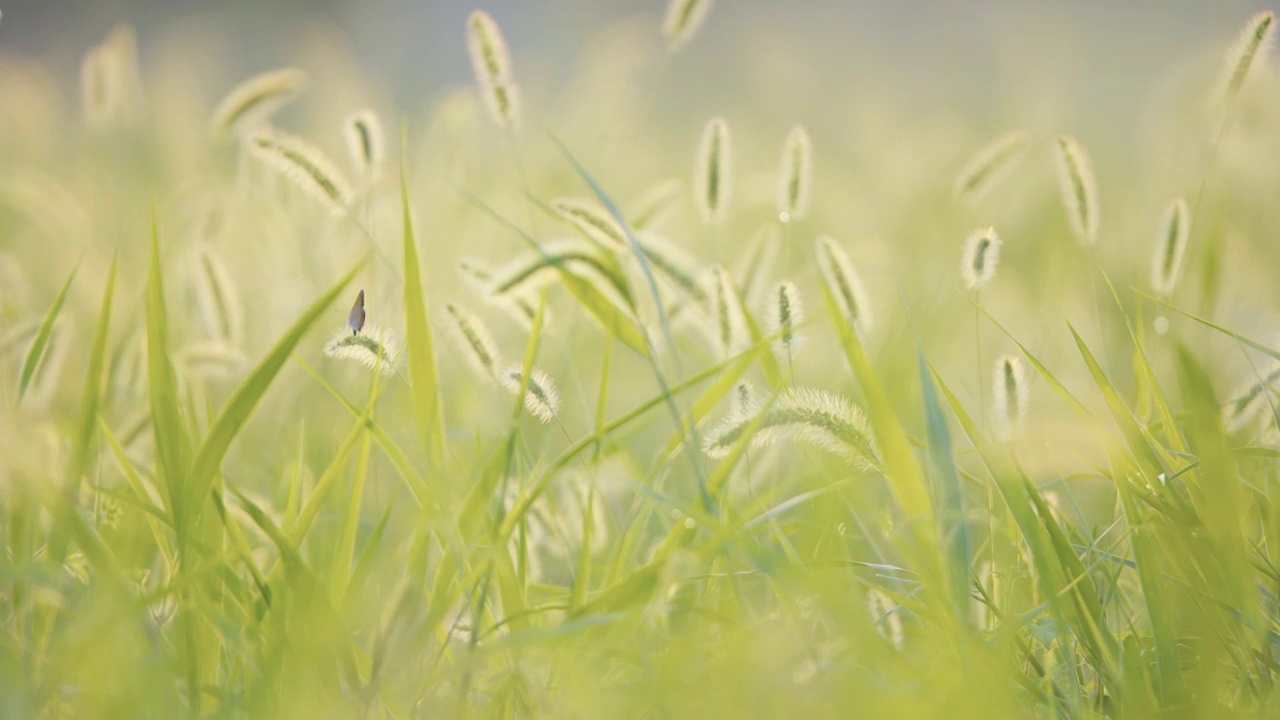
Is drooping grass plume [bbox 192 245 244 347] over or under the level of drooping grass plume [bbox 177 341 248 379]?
over

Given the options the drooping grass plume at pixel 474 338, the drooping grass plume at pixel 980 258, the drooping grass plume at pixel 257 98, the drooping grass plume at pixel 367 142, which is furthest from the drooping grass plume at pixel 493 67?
the drooping grass plume at pixel 980 258

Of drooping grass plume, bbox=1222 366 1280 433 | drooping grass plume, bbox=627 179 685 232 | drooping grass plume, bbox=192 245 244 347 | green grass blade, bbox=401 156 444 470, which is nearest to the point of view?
green grass blade, bbox=401 156 444 470

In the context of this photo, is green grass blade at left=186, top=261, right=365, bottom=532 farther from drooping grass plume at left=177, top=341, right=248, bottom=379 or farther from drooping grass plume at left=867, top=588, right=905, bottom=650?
drooping grass plume at left=867, top=588, right=905, bottom=650

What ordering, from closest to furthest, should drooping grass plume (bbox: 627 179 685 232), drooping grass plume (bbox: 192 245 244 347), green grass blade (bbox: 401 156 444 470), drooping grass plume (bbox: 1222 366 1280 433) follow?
1. green grass blade (bbox: 401 156 444 470)
2. drooping grass plume (bbox: 1222 366 1280 433)
3. drooping grass plume (bbox: 192 245 244 347)
4. drooping grass plume (bbox: 627 179 685 232)

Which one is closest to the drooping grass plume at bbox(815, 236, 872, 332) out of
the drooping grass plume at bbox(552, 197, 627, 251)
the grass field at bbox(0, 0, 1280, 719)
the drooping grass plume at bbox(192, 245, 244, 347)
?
the grass field at bbox(0, 0, 1280, 719)

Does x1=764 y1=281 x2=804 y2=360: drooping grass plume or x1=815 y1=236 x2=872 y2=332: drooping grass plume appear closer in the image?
x1=764 y1=281 x2=804 y2=360: drooping grass plume

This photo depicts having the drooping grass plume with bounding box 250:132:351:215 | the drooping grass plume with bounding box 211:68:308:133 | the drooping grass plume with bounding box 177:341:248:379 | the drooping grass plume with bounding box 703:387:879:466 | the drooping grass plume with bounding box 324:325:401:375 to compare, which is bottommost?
the drooping grass plume with bounding box 703:387:879:466

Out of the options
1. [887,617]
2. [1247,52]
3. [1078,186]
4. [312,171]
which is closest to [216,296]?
[312,171]

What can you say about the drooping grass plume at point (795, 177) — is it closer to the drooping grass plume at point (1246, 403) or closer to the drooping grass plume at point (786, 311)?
the drooping grass plume at point (786, 311)
